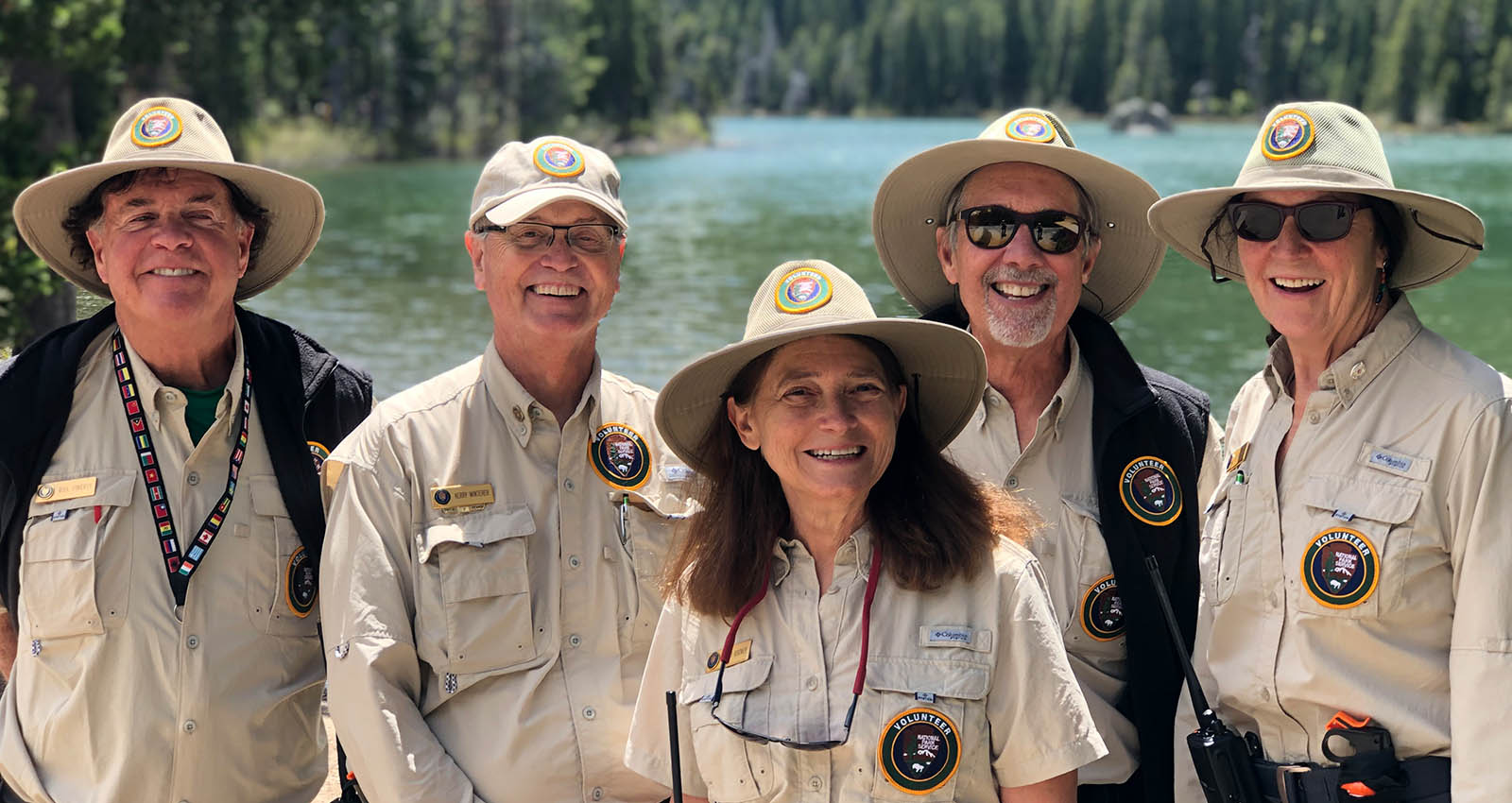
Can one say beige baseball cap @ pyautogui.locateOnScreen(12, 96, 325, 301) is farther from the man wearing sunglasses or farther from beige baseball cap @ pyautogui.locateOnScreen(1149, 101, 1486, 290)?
beige baseball cap @ pyautogui.locateOnScreen(1149, 101, 1486, 290)

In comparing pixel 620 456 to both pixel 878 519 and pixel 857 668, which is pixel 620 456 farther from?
pixel 857 668

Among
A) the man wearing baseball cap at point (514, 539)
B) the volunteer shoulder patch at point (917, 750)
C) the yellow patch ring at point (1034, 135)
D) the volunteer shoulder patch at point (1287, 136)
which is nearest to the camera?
the volunteer shoulder patch at point (917, 750)

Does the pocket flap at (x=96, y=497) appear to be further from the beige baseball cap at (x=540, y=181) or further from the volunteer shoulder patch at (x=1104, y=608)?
the volunteer shoulder patch at (x=1104, y=608)

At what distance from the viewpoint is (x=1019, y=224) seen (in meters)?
4.32

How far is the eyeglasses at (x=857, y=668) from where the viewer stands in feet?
10.8

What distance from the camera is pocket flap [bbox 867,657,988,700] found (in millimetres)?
3268

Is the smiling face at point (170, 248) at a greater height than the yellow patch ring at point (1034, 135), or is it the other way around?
the yellow patch ring at point (1034, 135)

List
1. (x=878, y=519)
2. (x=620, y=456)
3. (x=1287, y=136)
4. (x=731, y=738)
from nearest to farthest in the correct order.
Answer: (x=731, y=738)
(x=878, y=519)
(x=1287, y=136)
(x=620, y=456)

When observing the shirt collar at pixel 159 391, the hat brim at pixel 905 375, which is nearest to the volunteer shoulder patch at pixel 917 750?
the hat brim at pixel 905 375

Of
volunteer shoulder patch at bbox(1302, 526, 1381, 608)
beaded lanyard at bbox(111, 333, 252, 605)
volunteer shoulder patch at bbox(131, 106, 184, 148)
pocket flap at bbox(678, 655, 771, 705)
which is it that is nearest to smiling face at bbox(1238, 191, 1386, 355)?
volunteer shoulder patch at bbox(1302, 526, 1381, 608)

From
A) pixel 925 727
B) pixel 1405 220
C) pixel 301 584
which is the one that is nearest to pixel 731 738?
pixel 925 727

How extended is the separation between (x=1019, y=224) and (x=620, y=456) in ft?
4.04

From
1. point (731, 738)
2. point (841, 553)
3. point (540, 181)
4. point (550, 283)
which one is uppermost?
point (540, 181)

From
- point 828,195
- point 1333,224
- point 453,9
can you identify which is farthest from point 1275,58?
point 1333,224
